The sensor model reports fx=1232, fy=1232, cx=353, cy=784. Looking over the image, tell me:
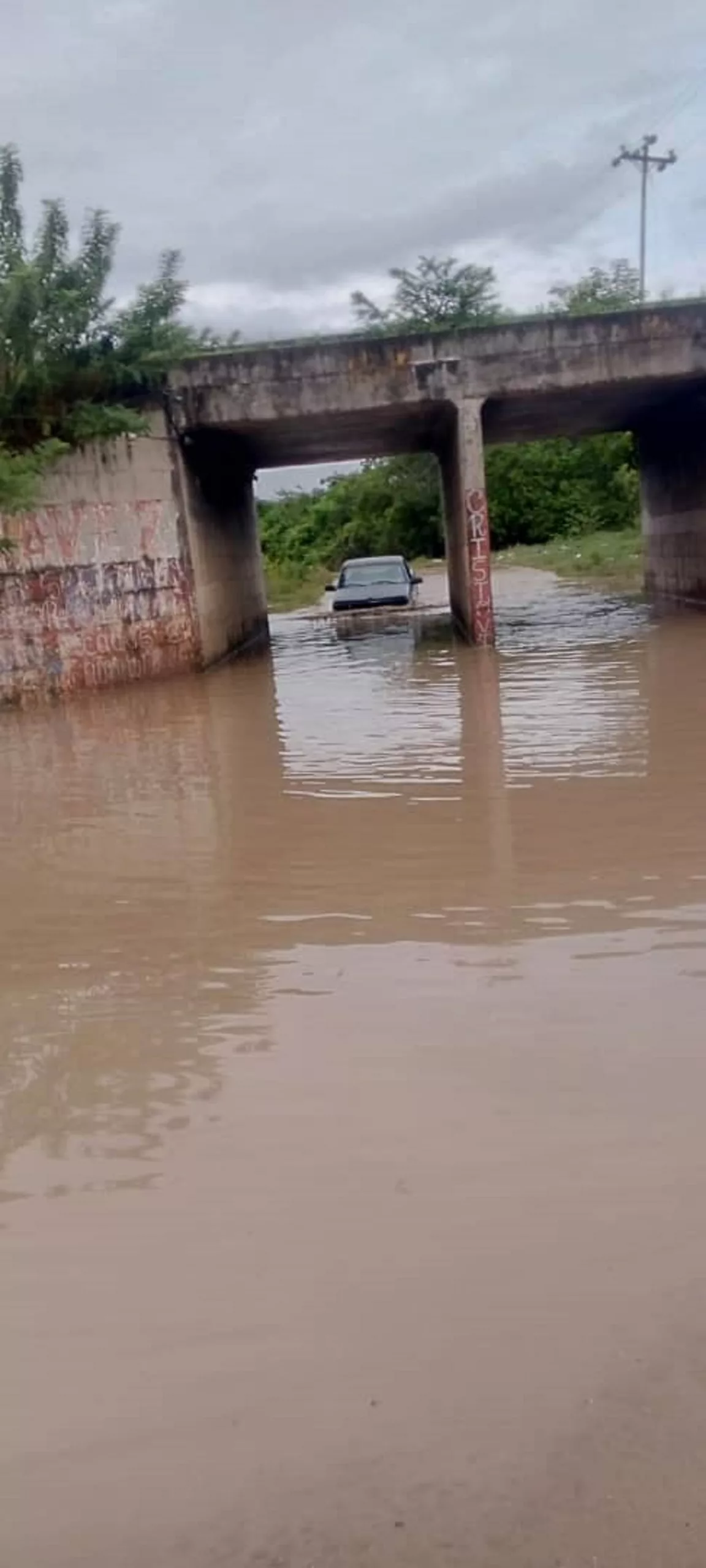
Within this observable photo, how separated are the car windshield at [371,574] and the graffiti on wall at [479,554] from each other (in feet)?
32.4

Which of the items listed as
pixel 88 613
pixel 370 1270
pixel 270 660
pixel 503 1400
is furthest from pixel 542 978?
pixel 270 660

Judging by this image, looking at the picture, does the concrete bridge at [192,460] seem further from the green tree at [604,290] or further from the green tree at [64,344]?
the green tree at [604,290]

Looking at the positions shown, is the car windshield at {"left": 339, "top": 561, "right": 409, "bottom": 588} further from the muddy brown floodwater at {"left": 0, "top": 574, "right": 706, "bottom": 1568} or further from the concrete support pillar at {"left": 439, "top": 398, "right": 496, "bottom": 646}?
the muddy brown floodwater at {"left": 0, "top": 574, "right": 706, "bottom": 1568}

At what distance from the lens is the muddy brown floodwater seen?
210 centimetres

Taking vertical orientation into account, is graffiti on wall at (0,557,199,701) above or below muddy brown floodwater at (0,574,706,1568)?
above

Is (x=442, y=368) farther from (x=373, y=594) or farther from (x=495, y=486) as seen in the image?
(x=495, y=486)

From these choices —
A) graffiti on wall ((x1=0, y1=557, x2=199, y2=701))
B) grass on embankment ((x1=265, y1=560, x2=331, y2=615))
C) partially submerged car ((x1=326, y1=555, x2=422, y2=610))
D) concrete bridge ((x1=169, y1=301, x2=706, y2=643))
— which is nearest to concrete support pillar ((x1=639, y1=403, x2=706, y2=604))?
concrete bridge ((x1=169, y1=301, x2=706, y2=643))

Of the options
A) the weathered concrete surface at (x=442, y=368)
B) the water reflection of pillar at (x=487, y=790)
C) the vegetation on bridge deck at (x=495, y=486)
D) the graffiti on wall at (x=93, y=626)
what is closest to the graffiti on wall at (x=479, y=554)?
the weathered concrete surface at (x=442, y=368)

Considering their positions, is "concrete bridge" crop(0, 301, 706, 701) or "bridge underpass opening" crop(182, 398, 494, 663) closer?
"concrete bridge" crop(0, 301, 706, 701)

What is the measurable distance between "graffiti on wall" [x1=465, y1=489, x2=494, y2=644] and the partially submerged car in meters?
9.61

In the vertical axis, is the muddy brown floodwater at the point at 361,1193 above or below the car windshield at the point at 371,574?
below

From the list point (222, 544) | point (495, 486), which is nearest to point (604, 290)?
point (495, 486)

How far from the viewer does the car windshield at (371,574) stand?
2547 cm

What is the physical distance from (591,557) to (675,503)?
14820mm
